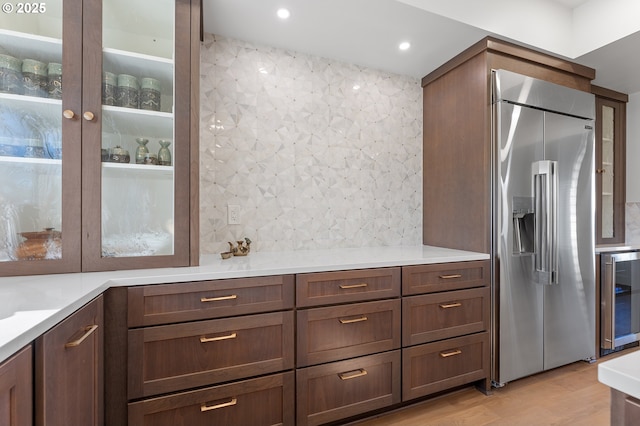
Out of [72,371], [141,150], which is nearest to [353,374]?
[72,371]

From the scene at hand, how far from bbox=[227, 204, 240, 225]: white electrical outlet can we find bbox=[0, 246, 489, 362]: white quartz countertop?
Result: 0.81 ft

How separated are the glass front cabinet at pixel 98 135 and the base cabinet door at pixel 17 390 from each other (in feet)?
2.32

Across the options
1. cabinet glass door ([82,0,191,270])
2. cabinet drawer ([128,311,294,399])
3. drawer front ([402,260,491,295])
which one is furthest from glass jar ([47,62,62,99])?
drawer front ([402,260,491,295])

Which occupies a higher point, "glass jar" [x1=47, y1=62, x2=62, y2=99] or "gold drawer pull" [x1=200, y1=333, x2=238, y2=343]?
"glass jar" [x1=47, y1=62, x2=62, y2=99]

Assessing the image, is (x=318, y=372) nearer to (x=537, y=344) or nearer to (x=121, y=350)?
(x=121, y=350)

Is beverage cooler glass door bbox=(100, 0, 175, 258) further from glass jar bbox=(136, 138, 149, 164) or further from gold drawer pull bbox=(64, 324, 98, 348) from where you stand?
gold drawer pull bbox=(64, 324, 98, 348)

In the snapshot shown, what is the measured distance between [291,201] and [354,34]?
1.15 meters

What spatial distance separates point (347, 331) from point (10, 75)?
189cm

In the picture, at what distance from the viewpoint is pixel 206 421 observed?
4.47ft

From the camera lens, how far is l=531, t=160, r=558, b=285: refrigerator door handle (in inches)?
81.4

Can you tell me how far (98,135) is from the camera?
140 cm

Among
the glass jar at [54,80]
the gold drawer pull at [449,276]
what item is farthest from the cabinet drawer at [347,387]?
the glass jar at [54,80]

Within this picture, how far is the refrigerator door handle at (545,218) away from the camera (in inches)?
81.4

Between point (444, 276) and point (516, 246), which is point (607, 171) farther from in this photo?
point (444, 276)
